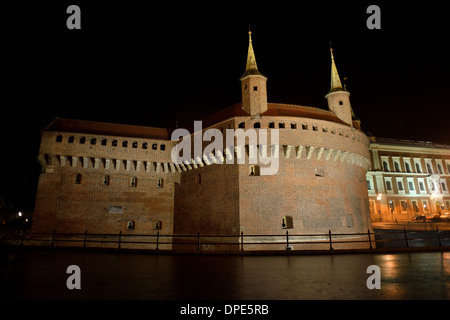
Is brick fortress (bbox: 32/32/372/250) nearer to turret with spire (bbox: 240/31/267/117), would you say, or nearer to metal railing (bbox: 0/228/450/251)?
turret with spire (bbox: 240/31/267/117)

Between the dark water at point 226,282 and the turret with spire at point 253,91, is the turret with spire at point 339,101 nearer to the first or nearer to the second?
the turret with spire at point 253,91

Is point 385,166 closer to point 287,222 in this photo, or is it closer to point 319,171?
point 319,171

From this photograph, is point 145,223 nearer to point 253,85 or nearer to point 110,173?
point 110,173

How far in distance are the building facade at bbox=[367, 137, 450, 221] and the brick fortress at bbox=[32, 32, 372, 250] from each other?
22306 mm

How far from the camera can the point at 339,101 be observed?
25984mm

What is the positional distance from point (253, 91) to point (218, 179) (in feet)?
25.5

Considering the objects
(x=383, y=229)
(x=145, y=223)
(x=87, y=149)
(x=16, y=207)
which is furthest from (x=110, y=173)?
(x=16, y=207)

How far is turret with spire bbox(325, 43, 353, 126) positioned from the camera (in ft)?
83.9

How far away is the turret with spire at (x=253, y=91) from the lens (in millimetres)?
22312

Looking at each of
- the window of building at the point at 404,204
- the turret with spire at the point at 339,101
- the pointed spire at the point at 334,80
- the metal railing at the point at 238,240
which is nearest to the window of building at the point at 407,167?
the window of building at the point at 404,204

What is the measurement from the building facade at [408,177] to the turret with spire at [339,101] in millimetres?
23149

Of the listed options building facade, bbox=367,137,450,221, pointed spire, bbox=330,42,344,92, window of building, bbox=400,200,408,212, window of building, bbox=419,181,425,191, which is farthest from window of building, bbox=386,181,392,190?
pointed spire, bbox=330,42,344,92

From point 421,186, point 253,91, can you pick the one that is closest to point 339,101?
point 253,91
